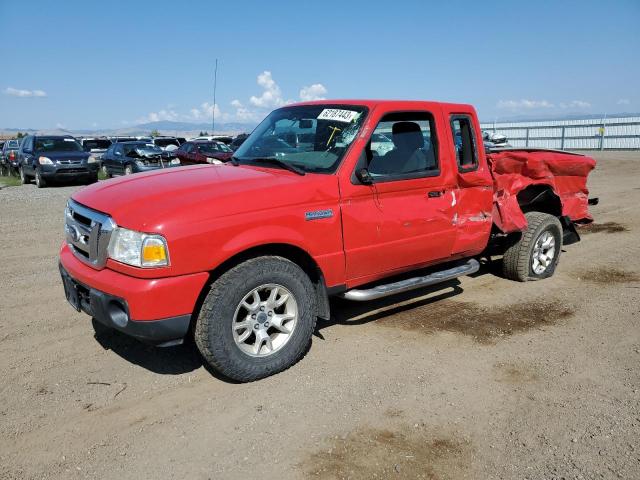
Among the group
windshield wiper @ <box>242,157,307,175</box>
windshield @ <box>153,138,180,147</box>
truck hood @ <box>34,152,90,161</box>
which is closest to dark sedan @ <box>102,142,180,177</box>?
truck hood @ <box>34,152,90,161</box>

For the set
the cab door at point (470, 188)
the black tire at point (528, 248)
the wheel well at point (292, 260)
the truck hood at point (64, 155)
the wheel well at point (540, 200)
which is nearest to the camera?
the wheel well at point (292, 260)

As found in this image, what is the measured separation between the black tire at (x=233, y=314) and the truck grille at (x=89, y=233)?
0.76 metres

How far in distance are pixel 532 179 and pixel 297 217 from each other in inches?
136

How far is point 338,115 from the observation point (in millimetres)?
4441

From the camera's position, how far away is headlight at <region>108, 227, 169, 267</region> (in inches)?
130

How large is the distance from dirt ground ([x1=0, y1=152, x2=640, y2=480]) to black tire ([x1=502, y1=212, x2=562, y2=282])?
0.59 m

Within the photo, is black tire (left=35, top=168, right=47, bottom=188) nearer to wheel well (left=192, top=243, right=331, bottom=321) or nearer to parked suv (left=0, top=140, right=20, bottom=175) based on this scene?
parked suv (left=0, top=140, right=20, bottom=175)

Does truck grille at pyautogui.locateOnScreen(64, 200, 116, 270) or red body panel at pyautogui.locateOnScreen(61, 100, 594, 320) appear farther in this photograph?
truck grille at pyautogui.locateOnScreen(64, 200, 116, 270)

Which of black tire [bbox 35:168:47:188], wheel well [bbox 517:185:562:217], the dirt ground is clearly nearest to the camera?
the dirt ground

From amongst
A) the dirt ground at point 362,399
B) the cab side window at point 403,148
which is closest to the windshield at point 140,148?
the dirt ground at point 362,399

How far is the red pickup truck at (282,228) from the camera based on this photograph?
339cm

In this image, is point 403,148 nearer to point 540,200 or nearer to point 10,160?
point 540,200

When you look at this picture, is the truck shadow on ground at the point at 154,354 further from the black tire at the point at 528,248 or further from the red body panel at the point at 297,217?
the black tire at the point at 528,248

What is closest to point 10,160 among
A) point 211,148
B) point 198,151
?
point 198,151
